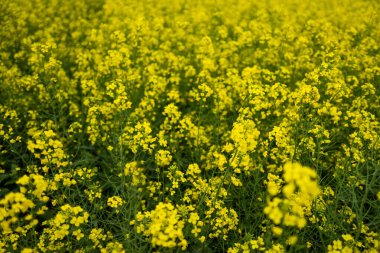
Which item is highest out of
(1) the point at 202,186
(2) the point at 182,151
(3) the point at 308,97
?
(3) the point at 308,97

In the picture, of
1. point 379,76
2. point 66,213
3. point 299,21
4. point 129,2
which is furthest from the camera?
point 129,2

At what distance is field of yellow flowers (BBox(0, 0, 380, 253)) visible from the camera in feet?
10.4

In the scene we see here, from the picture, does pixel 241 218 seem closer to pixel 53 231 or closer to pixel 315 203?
pixel 315 203

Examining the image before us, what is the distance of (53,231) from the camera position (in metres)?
3.19

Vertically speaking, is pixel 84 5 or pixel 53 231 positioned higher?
pixel 84 5

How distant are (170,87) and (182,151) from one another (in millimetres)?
1657

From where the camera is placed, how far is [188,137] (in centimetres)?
499

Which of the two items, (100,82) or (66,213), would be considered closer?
(66,213)

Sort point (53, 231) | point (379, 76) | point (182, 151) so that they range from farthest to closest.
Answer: point (379, 76) → point (182, 151) → point (53, 231)

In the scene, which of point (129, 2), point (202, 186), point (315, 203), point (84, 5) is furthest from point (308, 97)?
point (84, 5)

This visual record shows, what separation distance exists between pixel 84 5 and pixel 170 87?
17.8ft

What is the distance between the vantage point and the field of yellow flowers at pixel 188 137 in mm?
3178

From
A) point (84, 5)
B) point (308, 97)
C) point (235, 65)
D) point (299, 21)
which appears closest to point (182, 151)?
point (308, 97)

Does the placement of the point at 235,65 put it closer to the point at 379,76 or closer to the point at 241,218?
the point at 379,76
